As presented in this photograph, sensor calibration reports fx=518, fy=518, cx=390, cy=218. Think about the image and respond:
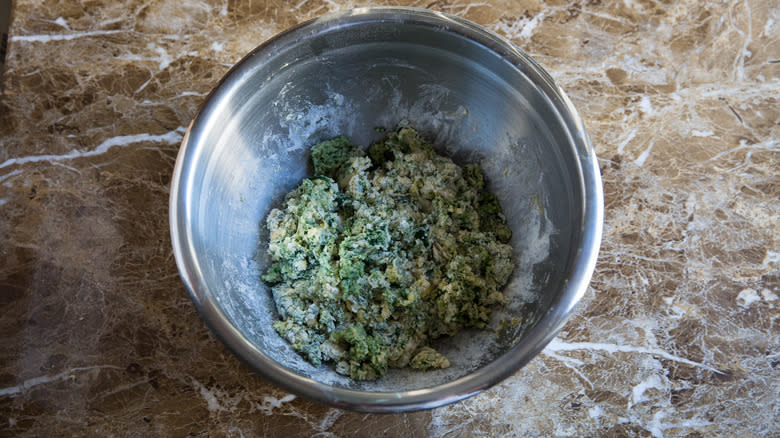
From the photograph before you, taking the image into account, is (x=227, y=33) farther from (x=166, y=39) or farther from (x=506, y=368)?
(x=506, y=368)

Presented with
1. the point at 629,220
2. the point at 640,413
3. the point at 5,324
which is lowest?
the point at 5,324

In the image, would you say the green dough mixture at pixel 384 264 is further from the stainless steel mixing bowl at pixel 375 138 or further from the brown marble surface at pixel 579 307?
the brown marble surface at pixel 579 307

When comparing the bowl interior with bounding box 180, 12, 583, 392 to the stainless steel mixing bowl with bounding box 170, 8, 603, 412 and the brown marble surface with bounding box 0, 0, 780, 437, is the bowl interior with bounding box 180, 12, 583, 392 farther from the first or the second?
the brown marble surface with bounding box 0, 0, 780, 437

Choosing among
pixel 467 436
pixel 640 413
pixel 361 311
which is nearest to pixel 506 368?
pixel 361 311

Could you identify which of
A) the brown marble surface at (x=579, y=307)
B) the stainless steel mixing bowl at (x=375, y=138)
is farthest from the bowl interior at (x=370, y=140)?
the brown marble surface at (x=579, y=307)

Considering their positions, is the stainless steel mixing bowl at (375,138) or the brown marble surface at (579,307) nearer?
the stainless steel mixing bowl at (375,138)
